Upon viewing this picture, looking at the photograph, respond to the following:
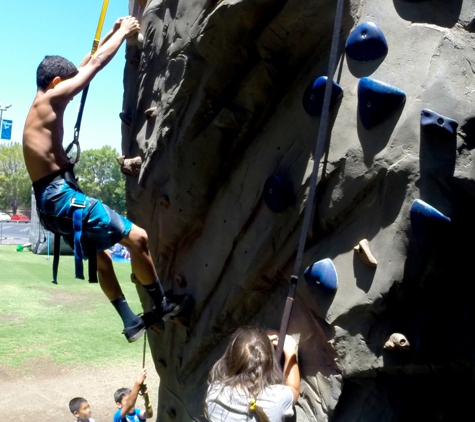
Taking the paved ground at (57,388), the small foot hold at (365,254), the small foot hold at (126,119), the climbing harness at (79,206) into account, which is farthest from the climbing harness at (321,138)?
the paved ground at (57,388)

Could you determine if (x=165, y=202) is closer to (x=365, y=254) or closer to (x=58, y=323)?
(x=365, y=254)

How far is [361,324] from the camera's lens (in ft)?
9.26

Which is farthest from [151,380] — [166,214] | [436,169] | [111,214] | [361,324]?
[436,169]

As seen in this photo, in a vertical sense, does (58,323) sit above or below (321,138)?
below

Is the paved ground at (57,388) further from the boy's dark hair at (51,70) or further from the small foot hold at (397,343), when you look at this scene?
the small foot hold at (397,343)

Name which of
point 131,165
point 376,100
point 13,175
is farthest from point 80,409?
point 13,175

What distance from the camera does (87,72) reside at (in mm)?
3352

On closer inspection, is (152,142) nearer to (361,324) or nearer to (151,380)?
(361,324)

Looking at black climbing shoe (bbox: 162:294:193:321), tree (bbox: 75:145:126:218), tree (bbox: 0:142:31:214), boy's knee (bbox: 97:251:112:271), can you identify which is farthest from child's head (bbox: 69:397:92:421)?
tree (bbox: 0:142:31:214)

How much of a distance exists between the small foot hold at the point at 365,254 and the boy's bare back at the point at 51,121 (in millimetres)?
1751

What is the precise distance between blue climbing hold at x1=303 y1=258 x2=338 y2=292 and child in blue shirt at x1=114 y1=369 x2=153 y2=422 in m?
1.62

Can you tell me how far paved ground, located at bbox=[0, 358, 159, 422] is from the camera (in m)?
5.97

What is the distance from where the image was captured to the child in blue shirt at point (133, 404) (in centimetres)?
400

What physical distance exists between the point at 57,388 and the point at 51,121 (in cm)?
417
